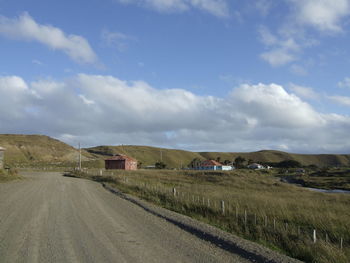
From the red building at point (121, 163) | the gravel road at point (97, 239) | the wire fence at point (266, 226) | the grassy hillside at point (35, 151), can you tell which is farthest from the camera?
the grassy hillside at point (35, 151)

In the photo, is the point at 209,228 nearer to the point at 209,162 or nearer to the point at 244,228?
the point at 244,228

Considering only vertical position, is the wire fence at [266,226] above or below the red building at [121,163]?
below

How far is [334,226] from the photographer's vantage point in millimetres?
12633

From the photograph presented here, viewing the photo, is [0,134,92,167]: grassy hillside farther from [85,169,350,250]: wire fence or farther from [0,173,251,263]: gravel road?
[0,173,251,263]: gravel road

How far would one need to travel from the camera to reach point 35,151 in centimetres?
15712

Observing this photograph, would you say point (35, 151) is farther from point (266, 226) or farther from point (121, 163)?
point (266, 226)

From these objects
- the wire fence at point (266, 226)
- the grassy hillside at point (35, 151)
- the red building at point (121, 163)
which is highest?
the grassy hillside at point (35, 151)

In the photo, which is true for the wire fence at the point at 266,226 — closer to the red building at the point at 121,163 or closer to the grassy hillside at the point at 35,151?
the red building at the point at 121,163

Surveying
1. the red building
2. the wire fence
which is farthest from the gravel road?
the red building

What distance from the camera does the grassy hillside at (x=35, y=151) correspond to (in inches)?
5689

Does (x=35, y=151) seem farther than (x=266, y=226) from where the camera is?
Yes

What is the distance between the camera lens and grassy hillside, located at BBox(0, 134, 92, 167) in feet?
474

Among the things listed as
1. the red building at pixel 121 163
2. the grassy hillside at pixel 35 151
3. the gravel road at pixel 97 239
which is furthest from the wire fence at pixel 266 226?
the grassy hillside at pixel 35 151

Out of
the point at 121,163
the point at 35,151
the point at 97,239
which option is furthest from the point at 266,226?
the point at 35,151
